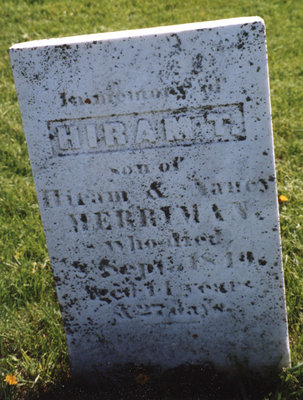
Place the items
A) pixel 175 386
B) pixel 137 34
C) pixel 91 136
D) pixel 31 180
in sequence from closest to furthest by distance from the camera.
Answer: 1. pixel 137 34
2. pixel 91 136
3. pixel 175 386
4. pixel 31 180

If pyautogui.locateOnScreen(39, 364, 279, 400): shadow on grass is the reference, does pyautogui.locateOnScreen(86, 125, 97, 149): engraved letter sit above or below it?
above

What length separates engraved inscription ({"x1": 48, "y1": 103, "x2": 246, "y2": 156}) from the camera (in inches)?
72.5

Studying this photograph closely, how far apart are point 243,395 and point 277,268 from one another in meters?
0.54

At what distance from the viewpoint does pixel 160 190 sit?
6.47 ft

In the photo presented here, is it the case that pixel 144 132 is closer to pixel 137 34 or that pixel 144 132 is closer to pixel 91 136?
pixel 91 136

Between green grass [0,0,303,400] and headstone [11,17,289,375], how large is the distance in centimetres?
25

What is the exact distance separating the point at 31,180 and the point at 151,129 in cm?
215

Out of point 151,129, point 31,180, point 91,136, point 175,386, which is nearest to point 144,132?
point 151,129

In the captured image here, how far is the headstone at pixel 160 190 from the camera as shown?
1790 millimetres

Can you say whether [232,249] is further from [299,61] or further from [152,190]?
[299,61]

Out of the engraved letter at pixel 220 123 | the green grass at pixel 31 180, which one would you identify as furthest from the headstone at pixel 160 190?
the green grass at pixel 31 180

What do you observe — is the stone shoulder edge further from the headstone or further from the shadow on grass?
the shadow on grass

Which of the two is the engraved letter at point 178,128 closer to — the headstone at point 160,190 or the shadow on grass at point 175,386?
the headstone at point 160,190

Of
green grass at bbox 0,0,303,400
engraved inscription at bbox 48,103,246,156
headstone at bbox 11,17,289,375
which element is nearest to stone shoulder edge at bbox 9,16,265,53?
headstone at bbox 11,17,289,375
